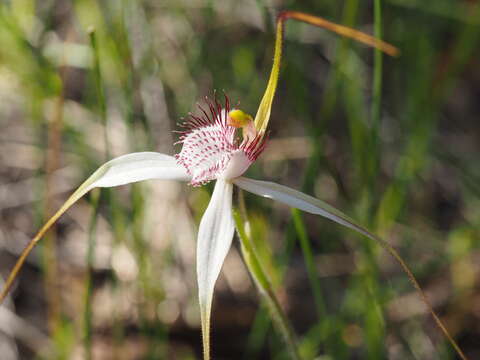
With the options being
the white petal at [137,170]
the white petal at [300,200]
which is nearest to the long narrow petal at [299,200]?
the white petal at [300,200]

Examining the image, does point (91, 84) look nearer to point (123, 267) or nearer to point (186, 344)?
point (123, 267)

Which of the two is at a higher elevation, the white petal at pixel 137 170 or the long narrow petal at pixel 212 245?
the white petal at pixel 137 170

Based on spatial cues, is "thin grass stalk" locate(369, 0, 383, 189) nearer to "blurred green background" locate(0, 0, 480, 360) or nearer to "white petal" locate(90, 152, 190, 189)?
"blurred green background" locate(0, 0, 480, 360)

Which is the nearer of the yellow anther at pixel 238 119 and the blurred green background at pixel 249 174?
the yellow anther at pixel 238 119

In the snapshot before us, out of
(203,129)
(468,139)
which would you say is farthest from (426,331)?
(203,129)

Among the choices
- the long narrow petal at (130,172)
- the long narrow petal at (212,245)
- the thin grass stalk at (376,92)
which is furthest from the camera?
the thin grass stalk at (376,92)

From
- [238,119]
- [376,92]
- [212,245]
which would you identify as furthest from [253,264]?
[376,92]

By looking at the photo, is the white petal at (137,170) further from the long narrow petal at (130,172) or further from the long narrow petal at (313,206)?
the long narrow petal at (313,206)
